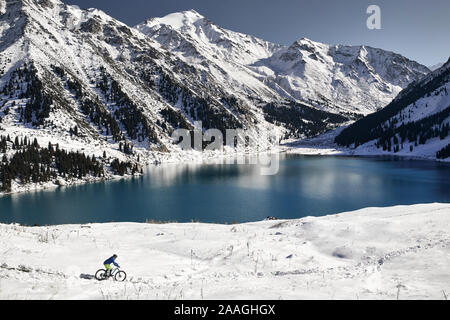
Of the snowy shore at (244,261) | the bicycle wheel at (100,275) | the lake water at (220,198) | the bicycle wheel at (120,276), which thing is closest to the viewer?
the snowy shore at (244,261)

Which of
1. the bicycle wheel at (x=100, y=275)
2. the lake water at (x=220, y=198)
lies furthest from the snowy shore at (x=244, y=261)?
the lake water at (x=220, y=198)

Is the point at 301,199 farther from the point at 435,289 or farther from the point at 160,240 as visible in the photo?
the point at 435,289

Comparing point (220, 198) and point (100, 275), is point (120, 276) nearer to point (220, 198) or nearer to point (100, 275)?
point (100, 275)

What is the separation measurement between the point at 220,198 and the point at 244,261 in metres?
61.0

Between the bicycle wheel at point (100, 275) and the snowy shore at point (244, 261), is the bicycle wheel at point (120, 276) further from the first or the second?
the bicycle wheel at point (100, 275)

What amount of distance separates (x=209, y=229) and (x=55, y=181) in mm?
99687

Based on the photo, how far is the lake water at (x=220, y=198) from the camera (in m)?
63.5

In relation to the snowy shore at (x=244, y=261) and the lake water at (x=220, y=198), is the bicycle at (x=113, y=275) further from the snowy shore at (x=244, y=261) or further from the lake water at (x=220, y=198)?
the lake water at (x=220, y=198)

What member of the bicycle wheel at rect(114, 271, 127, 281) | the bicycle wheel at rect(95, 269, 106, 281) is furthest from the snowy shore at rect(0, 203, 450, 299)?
the bicycle wheel at rect(95, 269, 106, 281)

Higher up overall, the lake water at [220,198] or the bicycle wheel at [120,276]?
the bicycle wheel at [120,276]

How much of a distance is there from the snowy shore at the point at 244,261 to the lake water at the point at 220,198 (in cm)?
3348

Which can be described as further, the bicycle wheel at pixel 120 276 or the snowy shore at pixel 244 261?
the bicycle wheel at pixel 120 276

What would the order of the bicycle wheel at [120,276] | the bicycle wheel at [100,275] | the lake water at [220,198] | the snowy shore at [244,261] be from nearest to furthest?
the snowy shore at [244,261]
the bicycle wheel at [100,275]
the bicycle wheel at [120,276]
the lake water at [220,198]

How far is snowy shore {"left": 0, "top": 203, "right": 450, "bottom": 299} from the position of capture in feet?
41.1
